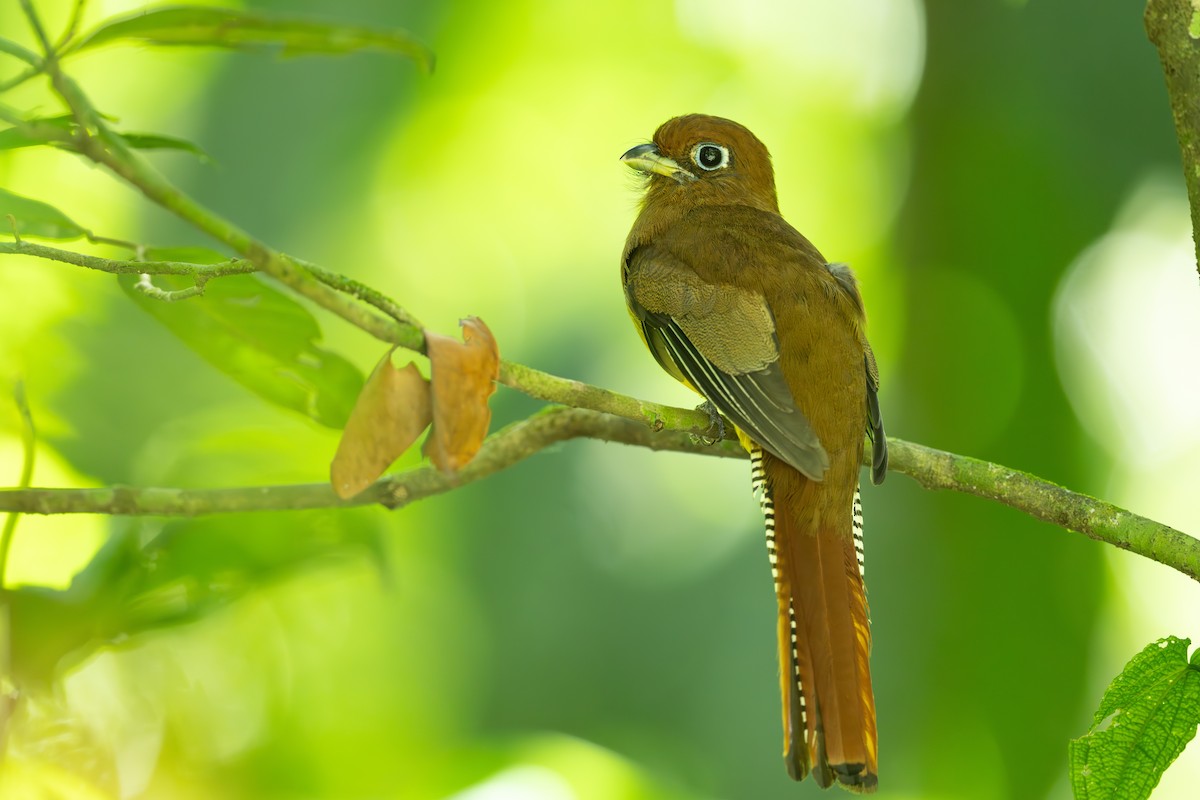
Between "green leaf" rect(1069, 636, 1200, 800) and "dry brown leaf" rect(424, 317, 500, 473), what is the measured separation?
69cm

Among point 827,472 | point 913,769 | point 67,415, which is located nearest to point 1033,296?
point 913,769

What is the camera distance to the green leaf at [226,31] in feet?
3.55

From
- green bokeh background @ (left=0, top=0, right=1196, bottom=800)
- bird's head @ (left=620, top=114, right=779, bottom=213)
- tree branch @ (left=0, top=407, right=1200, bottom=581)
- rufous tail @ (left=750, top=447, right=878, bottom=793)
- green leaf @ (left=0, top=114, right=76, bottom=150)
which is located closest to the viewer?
green leaf @ (left=0, top=114, right=76, bottom=150)

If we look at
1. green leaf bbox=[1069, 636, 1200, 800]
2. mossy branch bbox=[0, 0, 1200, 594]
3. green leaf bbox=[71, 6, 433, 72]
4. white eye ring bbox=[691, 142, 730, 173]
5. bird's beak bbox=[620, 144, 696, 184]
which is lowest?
green leaf bbox=[1069, 636, 1200, 800]

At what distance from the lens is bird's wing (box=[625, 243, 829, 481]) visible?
2047mm

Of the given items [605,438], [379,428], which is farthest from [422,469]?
[379,428]

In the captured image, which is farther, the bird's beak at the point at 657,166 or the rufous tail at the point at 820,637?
the bird's beak at the point at 657,166

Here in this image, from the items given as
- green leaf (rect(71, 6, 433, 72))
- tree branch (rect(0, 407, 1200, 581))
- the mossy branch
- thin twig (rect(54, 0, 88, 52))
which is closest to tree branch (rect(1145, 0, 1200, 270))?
the mossy branch

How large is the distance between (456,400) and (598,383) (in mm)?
3407

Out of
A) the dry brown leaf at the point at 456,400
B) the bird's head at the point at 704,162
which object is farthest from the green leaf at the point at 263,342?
the bird's head at the point at 704,162

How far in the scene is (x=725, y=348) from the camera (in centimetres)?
219

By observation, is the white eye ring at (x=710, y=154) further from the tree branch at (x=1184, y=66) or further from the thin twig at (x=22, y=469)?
the thin twig at (x=22, y=469)

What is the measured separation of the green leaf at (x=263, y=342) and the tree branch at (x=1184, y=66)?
3.54 feet

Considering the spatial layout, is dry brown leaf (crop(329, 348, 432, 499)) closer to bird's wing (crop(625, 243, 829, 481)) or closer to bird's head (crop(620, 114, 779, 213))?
bird's wing (crop(625, 243, 829, 481))
